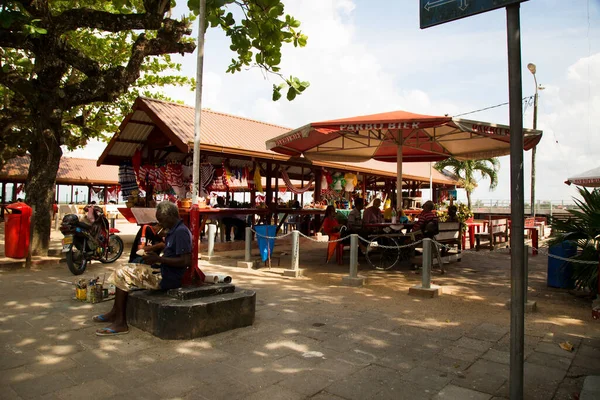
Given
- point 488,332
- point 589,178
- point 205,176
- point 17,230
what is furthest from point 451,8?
point 589,178

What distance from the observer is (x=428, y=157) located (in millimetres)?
12398

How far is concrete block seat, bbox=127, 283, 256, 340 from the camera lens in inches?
173

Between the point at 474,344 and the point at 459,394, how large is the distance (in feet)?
4.27

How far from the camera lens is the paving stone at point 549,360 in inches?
151

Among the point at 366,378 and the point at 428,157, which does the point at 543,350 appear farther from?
the point at 428,157

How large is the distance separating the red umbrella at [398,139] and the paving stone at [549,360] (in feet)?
13.5

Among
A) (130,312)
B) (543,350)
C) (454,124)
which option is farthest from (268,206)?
(543,350)

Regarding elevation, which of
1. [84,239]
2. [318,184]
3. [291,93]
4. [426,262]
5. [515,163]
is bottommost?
[426,262]

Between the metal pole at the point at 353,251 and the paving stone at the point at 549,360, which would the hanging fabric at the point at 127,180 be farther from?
the paving stone at the point at 549,360

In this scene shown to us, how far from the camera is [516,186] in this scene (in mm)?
2857

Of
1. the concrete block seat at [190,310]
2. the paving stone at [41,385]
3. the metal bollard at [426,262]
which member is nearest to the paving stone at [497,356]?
the metal bollard at [426,262]

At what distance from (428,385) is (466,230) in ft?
36.9

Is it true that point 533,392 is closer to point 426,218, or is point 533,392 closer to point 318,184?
point 426,218

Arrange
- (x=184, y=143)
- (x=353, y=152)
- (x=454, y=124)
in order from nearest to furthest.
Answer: (x=454, y=124) → (x=184, y=143) → (x=353, y=152)
